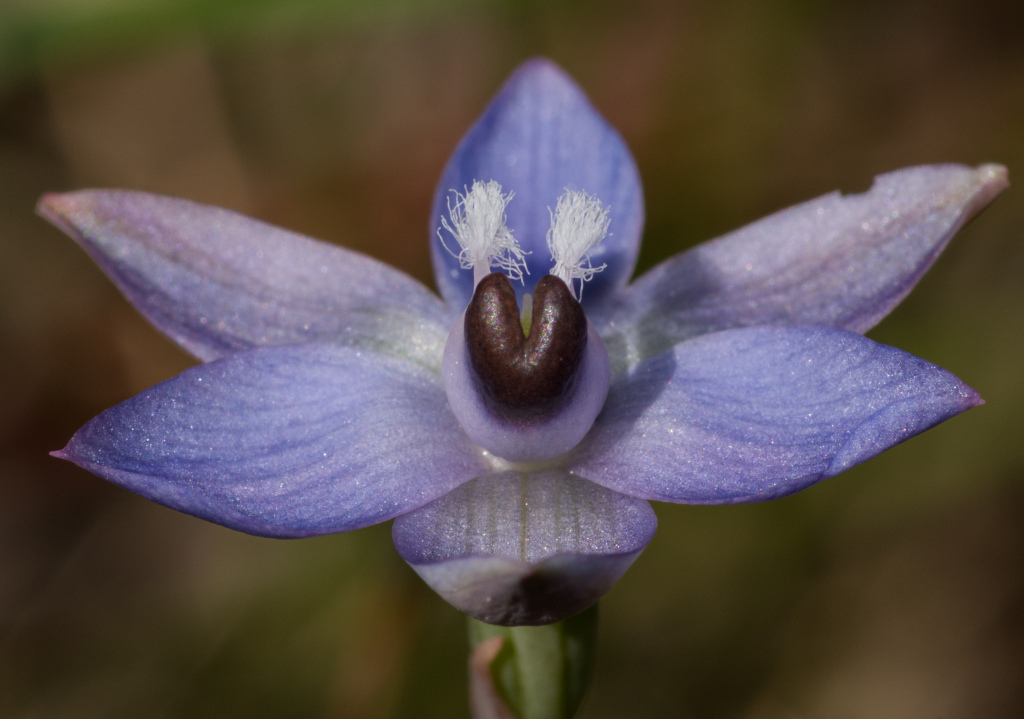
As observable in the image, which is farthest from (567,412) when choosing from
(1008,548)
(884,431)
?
(1008,548)

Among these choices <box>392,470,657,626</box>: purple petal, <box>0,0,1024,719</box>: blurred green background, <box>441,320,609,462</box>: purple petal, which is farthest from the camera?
<box>0,0,1024,719</box>: blurred green background

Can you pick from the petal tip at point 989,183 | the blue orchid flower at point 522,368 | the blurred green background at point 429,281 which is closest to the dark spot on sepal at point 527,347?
the blue orchid flower at point 522,368

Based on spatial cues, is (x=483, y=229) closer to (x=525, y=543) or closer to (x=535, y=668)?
(x=525, y=543)

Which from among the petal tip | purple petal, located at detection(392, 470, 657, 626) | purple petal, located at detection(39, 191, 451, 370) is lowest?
purple petal, located at detection(392, 470, 657, 626)

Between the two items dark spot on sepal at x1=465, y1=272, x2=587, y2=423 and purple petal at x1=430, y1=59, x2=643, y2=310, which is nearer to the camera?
dark spot on sepal at x1=465, y1=272, x2=587, y2=423

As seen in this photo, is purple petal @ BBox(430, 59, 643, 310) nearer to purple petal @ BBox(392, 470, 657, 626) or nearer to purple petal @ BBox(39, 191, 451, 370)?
purple petal @ BBox(39, 191, 451, 370)

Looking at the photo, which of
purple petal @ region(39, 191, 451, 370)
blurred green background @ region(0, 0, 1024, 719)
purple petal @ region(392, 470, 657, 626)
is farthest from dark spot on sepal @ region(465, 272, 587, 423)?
blurred green background @ region(0, 0, 1024, 719)
